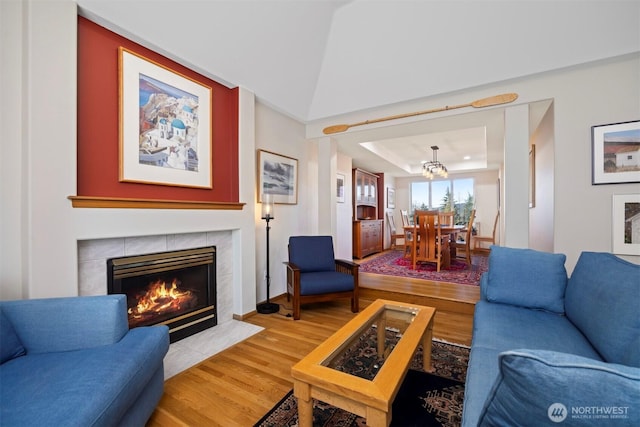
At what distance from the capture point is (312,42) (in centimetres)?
299

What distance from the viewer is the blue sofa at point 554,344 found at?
52 centimetres

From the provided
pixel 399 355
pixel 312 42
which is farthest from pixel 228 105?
pixel 399 355

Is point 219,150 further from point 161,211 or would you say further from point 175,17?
point 175,17

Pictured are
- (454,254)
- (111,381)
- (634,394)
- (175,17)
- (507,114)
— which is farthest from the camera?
(454,254)

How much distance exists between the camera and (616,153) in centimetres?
236

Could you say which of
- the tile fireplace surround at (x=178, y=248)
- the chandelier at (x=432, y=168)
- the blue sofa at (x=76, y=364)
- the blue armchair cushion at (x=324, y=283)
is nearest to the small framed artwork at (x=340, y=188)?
the chandelier at (x=432, y=168)

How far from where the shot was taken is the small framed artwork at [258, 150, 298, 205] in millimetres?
3402

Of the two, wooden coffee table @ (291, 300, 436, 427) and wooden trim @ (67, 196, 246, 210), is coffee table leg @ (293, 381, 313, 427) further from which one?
wooden trim @ (67, 196, 246, 210)

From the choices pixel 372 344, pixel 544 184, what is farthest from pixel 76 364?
pixel 544 184

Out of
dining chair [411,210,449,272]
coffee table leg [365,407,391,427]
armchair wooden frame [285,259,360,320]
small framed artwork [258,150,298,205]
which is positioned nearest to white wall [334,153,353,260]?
dining chair [411,210,449,272]

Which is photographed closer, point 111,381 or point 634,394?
point 634,394

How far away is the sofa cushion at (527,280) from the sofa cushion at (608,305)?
113 millimetres

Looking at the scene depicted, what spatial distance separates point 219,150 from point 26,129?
1.46 m

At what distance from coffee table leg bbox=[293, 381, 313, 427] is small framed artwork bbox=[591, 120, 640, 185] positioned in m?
3.02
